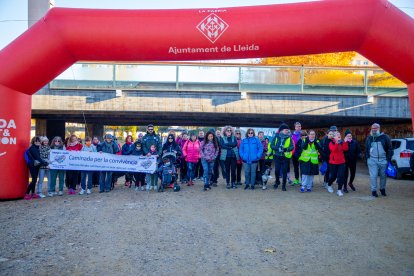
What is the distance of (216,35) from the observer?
7035mm

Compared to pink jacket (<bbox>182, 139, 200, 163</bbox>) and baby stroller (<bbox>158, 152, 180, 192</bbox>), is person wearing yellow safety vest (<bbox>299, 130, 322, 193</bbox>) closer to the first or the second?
pink jacket (<bbox>182, 139, 200, 163</bbox>)

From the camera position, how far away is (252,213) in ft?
22.2

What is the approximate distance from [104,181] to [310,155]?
6031 mm

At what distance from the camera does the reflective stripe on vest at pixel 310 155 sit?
9.45 meters

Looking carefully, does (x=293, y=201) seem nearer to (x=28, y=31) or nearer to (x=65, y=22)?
(x=65, y=22)

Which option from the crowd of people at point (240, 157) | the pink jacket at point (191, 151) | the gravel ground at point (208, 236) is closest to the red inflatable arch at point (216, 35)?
the crowd of people at point (240, 157)

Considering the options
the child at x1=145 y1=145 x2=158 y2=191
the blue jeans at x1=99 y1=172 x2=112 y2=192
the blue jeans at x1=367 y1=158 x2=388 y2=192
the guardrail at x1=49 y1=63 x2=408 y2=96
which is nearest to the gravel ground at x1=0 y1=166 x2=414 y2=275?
the blue jeans at x1=367 y1=158 x2=388 y2=192

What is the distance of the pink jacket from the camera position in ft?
36.3

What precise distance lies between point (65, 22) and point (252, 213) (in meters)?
5.78

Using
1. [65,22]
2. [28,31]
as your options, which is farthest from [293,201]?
[28,31]

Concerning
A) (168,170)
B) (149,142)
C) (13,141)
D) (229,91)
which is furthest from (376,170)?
(13,141)

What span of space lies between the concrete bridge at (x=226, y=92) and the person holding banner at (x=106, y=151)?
5.62 m

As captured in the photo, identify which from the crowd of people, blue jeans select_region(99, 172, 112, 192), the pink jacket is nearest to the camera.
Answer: the crowd of people

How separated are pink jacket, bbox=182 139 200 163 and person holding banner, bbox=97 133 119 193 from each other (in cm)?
228
